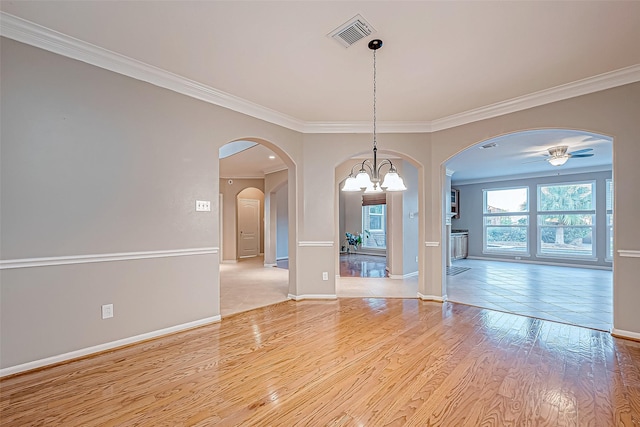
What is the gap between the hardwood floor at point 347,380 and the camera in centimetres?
183

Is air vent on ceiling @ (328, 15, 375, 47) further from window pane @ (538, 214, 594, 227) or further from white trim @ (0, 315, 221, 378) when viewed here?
window pane @ (538, 214, 594, 227)

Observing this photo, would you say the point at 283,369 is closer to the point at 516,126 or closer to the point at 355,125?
the point at 355,125

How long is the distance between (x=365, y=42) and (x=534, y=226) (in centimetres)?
866

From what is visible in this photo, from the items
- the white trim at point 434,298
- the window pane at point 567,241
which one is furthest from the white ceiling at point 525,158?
the white trim at point 434,298

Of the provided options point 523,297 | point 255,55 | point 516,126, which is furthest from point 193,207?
point 523,297

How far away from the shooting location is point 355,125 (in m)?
4.49

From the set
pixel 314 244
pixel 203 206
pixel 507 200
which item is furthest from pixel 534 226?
pixel 203 206

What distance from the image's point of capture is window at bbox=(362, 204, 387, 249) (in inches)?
417

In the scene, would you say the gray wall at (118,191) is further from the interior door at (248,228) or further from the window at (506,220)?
the interior door at (248,228)

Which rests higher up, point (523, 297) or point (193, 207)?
point (193, 207)

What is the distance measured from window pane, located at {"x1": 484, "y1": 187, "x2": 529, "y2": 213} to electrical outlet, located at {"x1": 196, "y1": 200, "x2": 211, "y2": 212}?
29.9ft

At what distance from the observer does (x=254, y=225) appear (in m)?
10.6

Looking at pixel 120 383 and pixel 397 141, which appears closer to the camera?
pixel 120 383

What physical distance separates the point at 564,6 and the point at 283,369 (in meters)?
3.47
